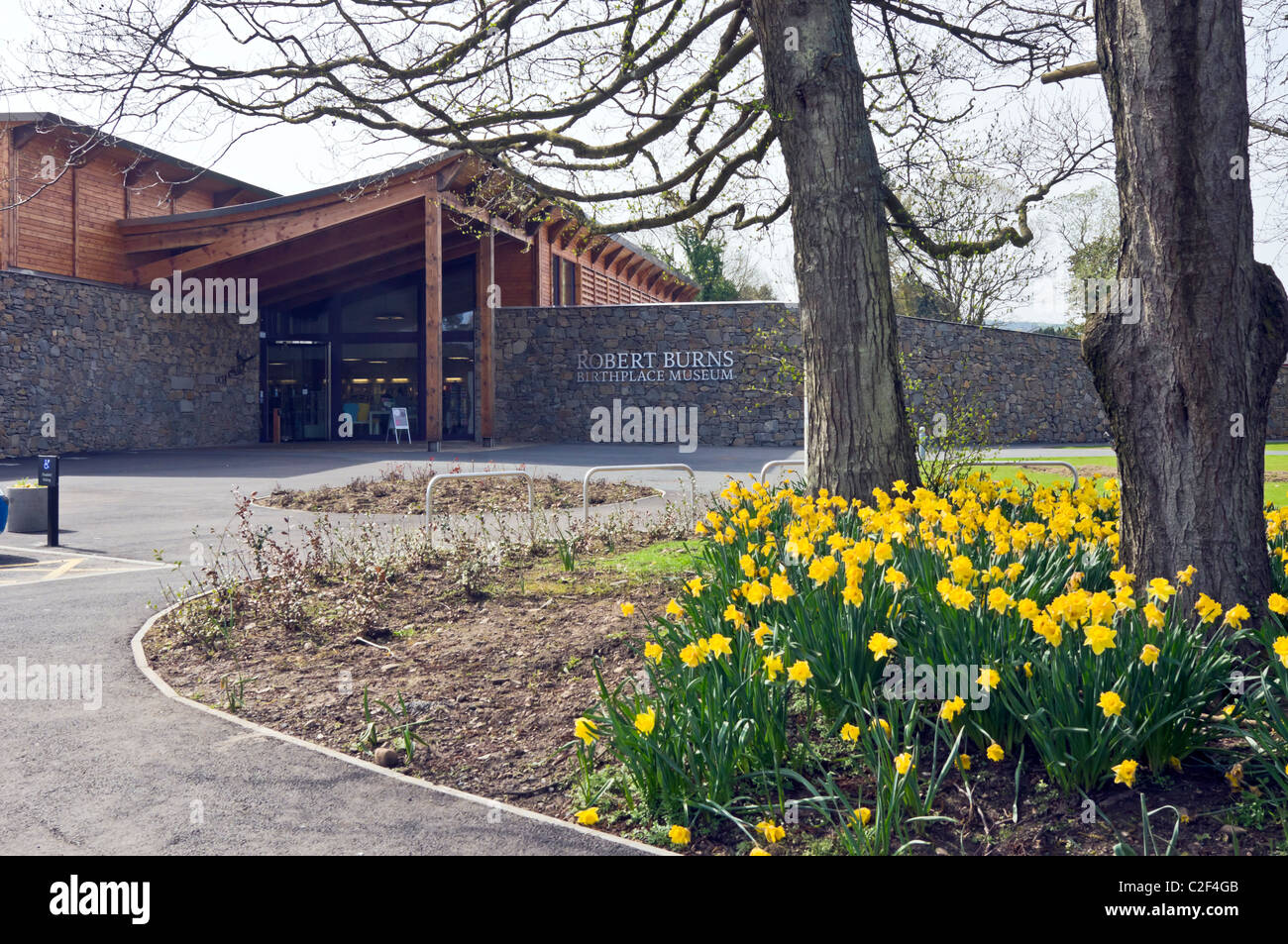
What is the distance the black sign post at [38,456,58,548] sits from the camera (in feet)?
33.8

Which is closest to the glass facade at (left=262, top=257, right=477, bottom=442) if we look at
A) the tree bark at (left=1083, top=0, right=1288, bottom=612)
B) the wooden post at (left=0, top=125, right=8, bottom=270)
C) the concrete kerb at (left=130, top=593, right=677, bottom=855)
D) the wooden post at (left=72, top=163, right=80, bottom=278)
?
the wooden post at (left=72, top=163, right=80, bottom=278)

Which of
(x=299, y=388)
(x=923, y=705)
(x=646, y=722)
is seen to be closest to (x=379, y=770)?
(x=646, y=722)

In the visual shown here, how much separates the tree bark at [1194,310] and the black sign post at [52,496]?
10253 millimetres

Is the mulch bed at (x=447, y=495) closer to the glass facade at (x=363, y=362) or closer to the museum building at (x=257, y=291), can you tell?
the museum building at (x=257, y=291)

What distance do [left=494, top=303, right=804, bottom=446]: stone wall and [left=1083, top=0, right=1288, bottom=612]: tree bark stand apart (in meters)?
21.7

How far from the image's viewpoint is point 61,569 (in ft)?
29.2

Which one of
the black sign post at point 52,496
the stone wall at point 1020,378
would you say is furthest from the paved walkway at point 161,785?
the stone wall at point 1020,378

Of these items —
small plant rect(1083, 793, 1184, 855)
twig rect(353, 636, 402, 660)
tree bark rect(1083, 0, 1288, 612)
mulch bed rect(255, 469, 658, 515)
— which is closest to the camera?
small plant rect(1083, 793, 1184, 855)

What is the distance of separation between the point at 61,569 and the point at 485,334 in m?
19.3

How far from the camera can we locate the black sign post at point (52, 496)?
10.3m

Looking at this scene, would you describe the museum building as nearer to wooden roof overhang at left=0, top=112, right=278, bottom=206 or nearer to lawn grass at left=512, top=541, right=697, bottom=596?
wooden roof overhang at left=0, top=112, right=278, bottom=206

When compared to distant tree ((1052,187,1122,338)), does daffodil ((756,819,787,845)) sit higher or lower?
lower

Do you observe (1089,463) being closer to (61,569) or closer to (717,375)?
(717,375)

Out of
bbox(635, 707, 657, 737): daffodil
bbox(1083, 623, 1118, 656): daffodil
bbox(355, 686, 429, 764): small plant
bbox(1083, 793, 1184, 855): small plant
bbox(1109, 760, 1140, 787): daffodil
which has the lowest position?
bbox(355, 686, 429, 764): small plant
